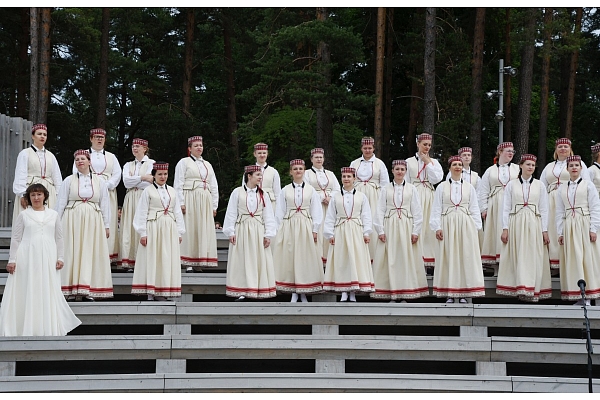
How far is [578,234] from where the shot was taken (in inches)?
429

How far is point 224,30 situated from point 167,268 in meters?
19.5

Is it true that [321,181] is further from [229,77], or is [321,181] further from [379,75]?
[229,77]

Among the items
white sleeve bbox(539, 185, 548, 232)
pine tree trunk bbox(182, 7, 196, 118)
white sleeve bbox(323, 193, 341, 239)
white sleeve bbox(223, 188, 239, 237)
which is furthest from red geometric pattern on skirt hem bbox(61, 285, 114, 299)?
pine tree trunk bbox(182, 7, 196, 118)

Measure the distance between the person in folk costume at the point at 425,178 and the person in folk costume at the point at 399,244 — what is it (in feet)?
2.25

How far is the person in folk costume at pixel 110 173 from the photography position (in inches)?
463

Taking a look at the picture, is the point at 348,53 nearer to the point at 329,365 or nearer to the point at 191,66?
the point at 191,66

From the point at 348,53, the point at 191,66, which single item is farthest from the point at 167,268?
the point at 191,66

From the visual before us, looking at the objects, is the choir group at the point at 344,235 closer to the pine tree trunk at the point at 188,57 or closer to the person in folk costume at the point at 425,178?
the person in folk costume at the point at 425,178

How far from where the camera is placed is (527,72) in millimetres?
22531

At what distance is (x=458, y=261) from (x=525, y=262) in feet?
2.62

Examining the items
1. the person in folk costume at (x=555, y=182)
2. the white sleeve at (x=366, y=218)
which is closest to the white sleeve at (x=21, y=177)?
the white sleeve at (x=366, y=218)

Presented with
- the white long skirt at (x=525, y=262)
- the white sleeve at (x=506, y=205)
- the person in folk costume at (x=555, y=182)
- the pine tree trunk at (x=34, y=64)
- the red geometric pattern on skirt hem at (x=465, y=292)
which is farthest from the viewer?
the pine tree trunk at (x=34, y=64)

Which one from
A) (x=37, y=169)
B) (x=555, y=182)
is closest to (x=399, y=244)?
(x=555, y=182)

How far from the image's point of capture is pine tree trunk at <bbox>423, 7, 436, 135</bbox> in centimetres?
2017
